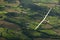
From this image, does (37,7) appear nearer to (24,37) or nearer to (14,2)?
(14,2)

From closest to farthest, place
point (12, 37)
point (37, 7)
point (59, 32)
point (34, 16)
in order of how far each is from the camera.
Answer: point (12, 37), point (59, 32), point (34, 16), point (37, 7)

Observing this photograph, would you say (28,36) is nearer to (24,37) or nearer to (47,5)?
(24,37)

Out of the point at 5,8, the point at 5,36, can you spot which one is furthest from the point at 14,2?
the point at 5,36

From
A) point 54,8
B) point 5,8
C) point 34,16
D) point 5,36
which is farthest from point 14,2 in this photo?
point 5,36

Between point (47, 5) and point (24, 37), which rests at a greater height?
point (47, 5)

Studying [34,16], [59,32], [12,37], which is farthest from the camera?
[34,16]

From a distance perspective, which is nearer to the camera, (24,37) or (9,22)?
(24,37)
